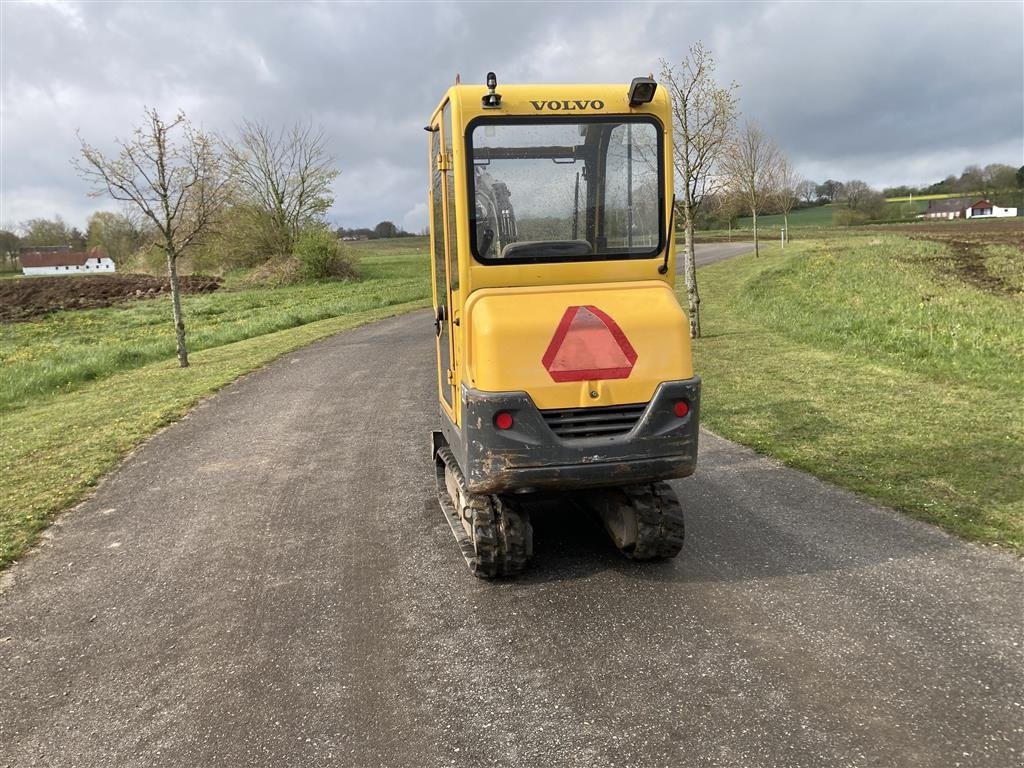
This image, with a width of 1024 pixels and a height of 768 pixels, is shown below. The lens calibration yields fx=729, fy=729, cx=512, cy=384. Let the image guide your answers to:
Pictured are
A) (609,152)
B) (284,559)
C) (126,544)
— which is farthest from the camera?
(126,544)

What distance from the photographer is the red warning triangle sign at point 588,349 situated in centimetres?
415

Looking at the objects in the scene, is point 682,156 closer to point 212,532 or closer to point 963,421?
point 963,421

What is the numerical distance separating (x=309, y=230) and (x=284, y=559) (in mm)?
39377

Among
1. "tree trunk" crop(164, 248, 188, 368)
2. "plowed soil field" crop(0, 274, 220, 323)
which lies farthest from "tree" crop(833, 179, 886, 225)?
"tree trunk" crop(164, 248, 188, 368)

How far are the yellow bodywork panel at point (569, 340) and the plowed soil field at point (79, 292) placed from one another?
30703 millimetres

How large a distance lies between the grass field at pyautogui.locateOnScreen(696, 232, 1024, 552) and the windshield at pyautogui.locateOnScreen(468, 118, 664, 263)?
3.15 meters

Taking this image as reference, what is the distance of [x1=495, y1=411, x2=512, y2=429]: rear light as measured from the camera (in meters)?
4.13

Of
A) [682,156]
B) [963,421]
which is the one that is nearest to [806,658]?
[963,421]

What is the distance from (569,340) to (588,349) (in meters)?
0.12

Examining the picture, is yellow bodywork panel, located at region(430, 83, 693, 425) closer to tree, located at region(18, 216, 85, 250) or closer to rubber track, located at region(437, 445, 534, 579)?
rubber track, located at region(437, 445, 534, 579)

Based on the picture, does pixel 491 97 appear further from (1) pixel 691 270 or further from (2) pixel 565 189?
(1) pixel 691 270

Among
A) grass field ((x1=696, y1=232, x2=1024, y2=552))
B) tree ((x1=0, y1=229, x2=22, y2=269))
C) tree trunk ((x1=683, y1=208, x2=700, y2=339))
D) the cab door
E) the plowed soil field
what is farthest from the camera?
tree ((x1=0, y1=229, x2=22, y2=269))

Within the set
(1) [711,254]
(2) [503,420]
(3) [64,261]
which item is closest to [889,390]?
(2) [503,420]

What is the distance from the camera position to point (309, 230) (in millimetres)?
41875
